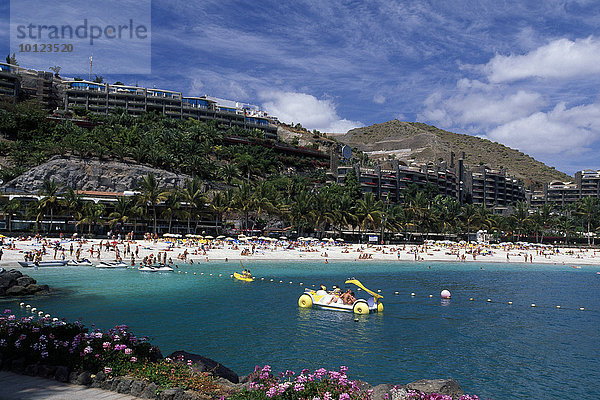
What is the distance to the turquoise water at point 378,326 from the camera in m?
17.3

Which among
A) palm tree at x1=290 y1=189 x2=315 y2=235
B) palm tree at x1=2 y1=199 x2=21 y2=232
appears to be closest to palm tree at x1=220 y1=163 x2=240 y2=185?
palm tree at x1=290 y1=189 x2=315 y2=235

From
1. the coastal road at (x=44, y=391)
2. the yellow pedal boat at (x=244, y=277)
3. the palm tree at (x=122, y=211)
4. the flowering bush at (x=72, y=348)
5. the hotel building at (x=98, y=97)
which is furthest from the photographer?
the hotel building at (x=98, y=97)

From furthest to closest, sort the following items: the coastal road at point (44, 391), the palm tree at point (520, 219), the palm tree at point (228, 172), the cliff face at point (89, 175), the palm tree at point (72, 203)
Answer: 1. the palm tree at point (520, 219)
2. the palm tree at point (228, 172)
3. the cliff face at point (89, 175)
4. the palm tree at point (72, 203)
5. the coastal road at point (44, 391)

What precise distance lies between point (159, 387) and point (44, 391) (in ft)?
8.44

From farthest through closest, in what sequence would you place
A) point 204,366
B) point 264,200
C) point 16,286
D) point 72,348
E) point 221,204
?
point 264,200, point 221,204, point 16,286, point 204,366, point 72,348

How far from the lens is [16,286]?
92.9ft

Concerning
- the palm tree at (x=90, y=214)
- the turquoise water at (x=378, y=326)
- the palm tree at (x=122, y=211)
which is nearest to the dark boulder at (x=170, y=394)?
the turquoise water at (x=378, y=326)

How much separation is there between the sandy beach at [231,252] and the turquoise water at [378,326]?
26.4 ft

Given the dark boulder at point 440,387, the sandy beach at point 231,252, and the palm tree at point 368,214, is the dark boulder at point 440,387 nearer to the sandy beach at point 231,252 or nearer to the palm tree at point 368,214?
the sandy beach at point 231,252

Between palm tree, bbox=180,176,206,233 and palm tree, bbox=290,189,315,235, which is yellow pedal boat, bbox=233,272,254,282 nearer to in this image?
palm tree, bbox=180,176,206,233

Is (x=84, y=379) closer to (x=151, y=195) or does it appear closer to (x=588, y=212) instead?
(x=151, y=195)

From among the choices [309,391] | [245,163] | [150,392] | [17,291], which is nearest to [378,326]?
[309,391]

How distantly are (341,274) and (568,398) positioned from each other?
Answer: 34512 mm

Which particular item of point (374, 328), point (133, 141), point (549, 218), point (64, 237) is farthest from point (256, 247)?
point (549, 218)
